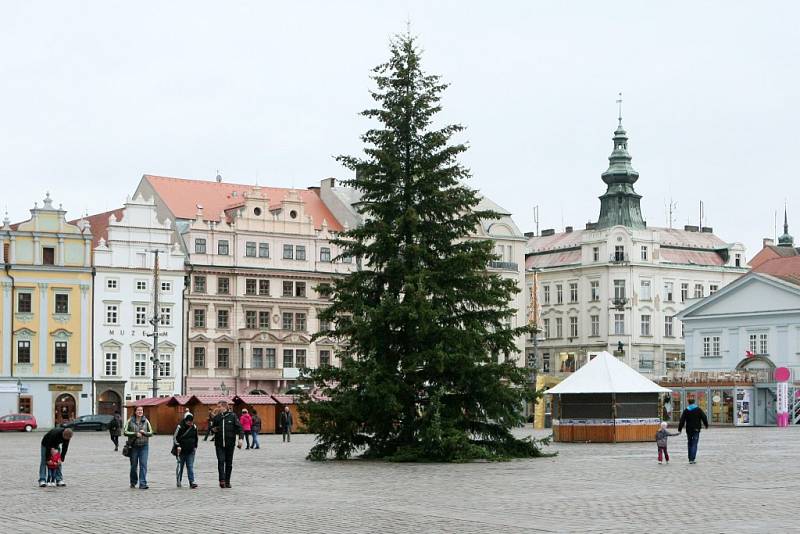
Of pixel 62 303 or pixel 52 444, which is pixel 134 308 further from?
pixel 52 444

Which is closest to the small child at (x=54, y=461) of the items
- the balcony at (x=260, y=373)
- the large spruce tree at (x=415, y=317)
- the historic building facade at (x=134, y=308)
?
the large spruce tree at (x=415, y=317)

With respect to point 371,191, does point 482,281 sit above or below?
below

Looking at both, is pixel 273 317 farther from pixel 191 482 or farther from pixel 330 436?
pixel 191 482

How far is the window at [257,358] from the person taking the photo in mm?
87625

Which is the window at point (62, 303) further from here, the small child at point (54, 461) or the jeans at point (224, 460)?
the jeans at point (224, 460)

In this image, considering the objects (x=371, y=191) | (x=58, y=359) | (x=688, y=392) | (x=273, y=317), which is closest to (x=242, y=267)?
(x=273, y=317)

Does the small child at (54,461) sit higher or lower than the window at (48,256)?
lower

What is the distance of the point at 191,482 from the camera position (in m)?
25.5

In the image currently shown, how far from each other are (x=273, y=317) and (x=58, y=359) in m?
14.2

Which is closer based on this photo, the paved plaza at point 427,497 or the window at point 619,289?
the paved plaza at point 427,497

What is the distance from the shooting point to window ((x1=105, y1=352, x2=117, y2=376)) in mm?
83812

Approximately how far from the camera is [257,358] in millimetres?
88000

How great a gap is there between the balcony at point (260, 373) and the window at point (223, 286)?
502 cm

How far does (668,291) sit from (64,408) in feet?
155
